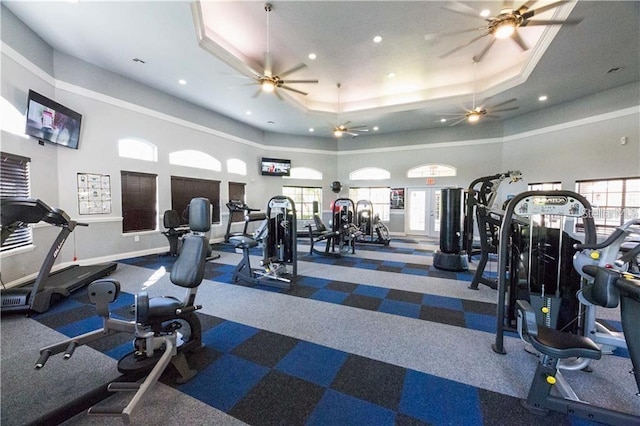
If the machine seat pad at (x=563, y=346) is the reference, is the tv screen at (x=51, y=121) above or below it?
above

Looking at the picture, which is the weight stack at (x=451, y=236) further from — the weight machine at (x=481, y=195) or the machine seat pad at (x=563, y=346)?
the machine seat pad at (x=563, y=346)

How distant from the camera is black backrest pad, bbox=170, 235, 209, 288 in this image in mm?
2193

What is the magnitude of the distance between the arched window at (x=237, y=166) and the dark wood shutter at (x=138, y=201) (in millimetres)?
2717

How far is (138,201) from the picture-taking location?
20.7ft

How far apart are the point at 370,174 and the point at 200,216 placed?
9.48 m

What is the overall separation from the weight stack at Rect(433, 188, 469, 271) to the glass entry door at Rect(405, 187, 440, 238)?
186 inches

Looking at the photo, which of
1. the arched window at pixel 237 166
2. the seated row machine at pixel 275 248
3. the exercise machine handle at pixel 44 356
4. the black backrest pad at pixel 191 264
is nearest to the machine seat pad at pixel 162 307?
the black backrest pad at pixel 191 264

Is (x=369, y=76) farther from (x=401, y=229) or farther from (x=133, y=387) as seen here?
(x=133, y=387)

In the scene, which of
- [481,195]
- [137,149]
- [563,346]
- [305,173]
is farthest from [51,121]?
[481,195]

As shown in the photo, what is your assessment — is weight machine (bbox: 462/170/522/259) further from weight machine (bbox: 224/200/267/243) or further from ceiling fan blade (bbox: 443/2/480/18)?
weight machine (bbox: 224/200/267/243)

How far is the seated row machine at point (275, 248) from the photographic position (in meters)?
4.38

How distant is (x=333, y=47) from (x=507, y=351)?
6093 mm

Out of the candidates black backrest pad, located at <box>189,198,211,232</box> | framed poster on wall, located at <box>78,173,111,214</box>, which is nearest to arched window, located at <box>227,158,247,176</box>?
framed poster on wall, located at <box>78,173,111,214</box>

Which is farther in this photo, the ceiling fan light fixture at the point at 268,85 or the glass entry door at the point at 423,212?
the glass entry door at the point at 423,212
